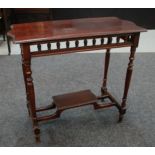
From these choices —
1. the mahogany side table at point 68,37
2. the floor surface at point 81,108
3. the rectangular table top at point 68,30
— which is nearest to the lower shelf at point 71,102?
the mahogany side table at point 68,37

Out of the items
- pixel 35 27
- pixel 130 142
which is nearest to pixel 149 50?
pixel 130 142

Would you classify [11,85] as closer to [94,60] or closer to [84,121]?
[84,121]

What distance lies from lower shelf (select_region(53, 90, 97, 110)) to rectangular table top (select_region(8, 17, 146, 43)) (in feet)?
1.84

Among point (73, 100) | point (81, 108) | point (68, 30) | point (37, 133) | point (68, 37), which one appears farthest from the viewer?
point (81, 108)

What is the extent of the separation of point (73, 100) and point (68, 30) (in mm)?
572

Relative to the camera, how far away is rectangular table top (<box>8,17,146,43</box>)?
122 cm

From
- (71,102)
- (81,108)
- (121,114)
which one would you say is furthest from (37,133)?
(121,114)

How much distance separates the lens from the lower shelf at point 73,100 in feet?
5.27

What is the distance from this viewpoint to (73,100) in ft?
5.50

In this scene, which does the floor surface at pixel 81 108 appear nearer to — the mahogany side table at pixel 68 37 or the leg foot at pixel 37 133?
the leg foot at pixel 37 133

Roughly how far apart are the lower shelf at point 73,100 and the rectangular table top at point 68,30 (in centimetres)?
56

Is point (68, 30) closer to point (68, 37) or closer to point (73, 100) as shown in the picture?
point (68, 37)

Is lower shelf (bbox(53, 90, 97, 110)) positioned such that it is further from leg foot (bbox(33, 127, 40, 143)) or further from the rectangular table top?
the rectangular table top

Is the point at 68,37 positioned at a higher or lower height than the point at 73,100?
higher
